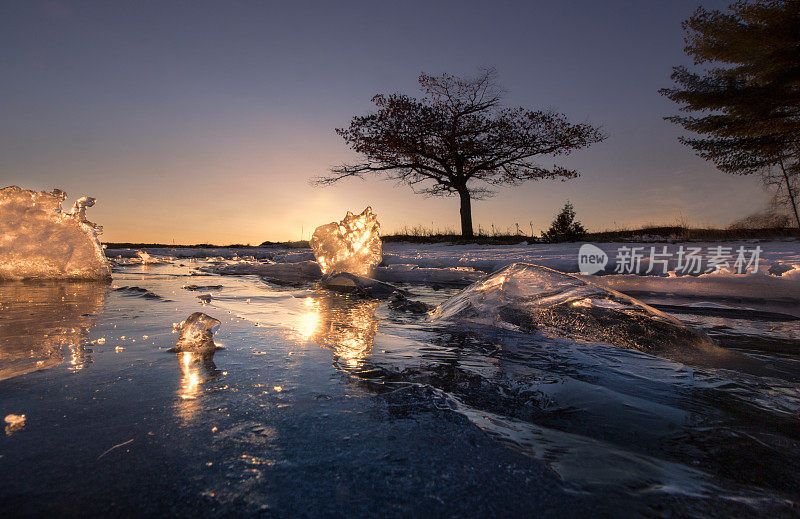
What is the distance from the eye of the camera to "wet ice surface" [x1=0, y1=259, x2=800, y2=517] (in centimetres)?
64

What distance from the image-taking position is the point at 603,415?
1.07 m

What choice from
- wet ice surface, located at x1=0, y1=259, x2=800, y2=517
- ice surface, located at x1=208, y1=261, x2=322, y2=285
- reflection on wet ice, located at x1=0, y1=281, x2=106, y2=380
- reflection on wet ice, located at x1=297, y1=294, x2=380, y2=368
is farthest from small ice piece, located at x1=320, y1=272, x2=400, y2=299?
wet ice surface, located at x1=0, y1=259, x2=800, y2=517

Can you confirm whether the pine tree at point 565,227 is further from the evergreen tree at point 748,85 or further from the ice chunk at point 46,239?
the ice chunk at point 46,239

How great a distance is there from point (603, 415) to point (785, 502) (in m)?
0.41

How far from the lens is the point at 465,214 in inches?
643

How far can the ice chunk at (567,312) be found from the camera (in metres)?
1.98

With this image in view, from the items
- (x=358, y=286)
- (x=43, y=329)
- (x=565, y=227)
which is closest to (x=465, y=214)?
(x=565, y=227)

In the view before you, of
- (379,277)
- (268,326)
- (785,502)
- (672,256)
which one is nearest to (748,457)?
(785,502)

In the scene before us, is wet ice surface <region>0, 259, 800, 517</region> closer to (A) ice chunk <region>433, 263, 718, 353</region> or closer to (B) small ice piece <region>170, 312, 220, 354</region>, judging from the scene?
(B) small ice piece <region>170, 312, 220, 354</region>

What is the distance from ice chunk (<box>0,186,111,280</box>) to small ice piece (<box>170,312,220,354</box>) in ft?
15.0

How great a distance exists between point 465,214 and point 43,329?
15221 millimetres

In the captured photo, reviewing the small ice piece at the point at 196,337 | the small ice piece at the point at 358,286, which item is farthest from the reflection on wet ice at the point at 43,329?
the small ice piece at the point at 358,286

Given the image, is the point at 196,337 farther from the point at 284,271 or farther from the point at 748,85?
the point at 748,85

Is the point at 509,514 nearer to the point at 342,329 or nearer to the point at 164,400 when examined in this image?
the point at 164,400
